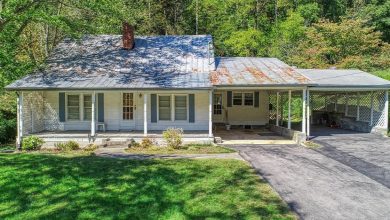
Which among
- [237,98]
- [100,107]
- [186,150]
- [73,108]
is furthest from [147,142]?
[237,98]

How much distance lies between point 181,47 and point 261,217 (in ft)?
45.5

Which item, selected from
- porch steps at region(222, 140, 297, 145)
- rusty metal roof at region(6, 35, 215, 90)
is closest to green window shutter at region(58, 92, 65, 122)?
rusty metal roof at region(6, 35, 215, 90)

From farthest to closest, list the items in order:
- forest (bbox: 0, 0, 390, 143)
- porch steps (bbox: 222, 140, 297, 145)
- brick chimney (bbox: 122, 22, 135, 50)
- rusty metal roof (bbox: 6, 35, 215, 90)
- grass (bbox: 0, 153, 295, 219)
A: forest (bbox: 0, 0, 390, 143) → brick chimney (bbox: 122, 22, 135, 50) → porch steps (bbox: 222, 140, 297, 145) → rusty metal roof (bbox: 6, 35, 215, 90) → grass (bbox: 0, 153, 295, 219)

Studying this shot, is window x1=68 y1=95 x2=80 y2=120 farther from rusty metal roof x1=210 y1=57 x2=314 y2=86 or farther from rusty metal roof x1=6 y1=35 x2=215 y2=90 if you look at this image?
rusty metal roof x1=210 y1=57 x2=314 y2=86

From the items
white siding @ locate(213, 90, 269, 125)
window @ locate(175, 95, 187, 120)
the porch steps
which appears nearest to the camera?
the porch steps

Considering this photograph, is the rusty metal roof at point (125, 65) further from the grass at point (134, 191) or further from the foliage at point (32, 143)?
the grass at point (134, 191)

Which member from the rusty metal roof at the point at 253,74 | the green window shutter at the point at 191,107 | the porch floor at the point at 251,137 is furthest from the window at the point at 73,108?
the porch floor at the point at 251,137

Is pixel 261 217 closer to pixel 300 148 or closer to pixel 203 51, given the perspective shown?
pixel 300 148

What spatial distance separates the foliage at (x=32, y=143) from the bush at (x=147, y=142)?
164 inches

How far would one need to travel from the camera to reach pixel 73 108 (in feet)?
54.6

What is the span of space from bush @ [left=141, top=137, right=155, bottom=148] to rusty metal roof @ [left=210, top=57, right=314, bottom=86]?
141 inches

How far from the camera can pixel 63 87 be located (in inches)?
564

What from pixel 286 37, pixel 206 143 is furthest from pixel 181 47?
pixel 286 37

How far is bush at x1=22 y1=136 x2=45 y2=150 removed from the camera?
13.8 m
